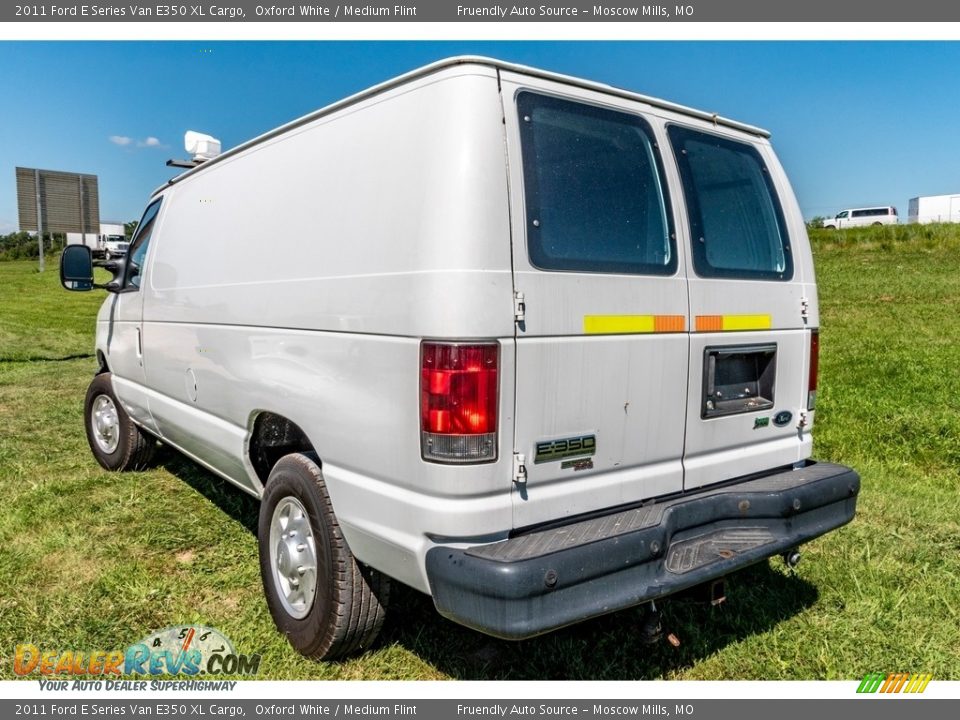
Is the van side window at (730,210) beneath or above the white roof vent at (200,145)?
beneath

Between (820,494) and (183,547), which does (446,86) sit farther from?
(183,547)

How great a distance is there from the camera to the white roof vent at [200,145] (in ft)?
16.2

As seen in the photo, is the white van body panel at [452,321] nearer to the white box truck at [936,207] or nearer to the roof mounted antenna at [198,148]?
the roof mounted antenna at [198,148]

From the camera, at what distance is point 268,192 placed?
350 cm

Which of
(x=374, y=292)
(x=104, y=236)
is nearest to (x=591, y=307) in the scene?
(x=374, y=292)

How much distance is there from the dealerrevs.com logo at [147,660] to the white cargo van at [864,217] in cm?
4658

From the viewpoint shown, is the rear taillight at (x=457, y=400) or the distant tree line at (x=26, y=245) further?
the distant tree line at (x=26, y=245)

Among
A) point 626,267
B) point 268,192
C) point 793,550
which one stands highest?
point 268,192

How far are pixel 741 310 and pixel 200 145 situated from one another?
3652 millimetres

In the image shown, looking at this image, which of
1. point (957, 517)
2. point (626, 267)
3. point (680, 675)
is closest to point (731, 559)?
point (680, 675)

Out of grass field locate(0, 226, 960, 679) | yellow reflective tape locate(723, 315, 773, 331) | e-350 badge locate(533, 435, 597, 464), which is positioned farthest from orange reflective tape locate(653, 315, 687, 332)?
grass field locate(0, 226, 960, 679)

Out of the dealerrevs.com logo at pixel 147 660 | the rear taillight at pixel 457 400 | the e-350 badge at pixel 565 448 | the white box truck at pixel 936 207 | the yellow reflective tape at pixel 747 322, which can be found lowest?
the dealerrevs.com logo at pixel 147 660

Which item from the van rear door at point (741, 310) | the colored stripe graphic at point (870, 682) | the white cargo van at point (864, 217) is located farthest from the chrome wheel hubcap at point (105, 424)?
the white cargo van at point (864, 217)
